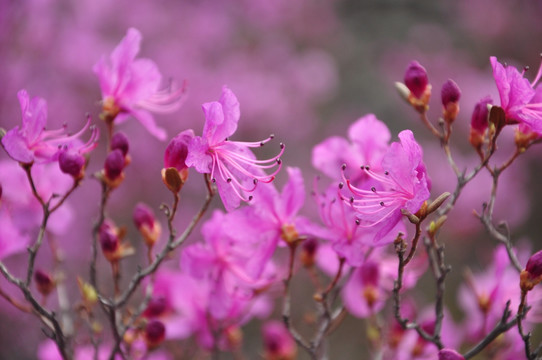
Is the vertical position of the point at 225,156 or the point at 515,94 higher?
the point at 515,94

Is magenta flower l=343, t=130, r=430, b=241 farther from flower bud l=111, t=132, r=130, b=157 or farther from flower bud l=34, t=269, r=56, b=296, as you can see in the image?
flower bud l=34, t=269, r=56, b=296

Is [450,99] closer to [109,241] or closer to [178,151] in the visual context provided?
[178,151]

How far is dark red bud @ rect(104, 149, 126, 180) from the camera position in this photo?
3.68ft

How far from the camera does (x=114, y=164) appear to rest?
3.68 feet

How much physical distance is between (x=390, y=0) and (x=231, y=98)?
5647 mm

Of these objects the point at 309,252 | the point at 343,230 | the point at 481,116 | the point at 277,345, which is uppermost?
the point at 481,116

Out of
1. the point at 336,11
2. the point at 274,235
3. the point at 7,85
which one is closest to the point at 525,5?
the point at 336,11

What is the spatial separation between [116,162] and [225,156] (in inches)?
9.6

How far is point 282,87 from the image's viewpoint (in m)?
4.25

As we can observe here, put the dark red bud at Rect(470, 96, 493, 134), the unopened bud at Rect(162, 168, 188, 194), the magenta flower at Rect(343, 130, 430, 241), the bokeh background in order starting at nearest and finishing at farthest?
the magenta flower at Rect(343, 130, 430, 241), the unopened bud at Rect(162, 168, 188, 194), the dark red bud at Rect(470, 96, 493, 134), the bokeh background

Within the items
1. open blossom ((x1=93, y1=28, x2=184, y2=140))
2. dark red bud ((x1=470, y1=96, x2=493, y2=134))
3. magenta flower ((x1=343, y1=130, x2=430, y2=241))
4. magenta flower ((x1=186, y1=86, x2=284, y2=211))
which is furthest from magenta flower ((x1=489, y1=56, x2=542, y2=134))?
open blossom ((x1=93, y1=28, x2=184, y2=140))

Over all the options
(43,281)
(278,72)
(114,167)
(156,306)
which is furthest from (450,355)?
(278,72)

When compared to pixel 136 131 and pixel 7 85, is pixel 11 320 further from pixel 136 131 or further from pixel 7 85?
pixel 136 131

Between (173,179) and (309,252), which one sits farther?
(309,252)
